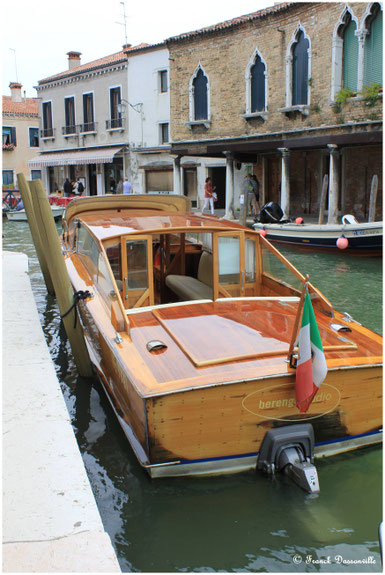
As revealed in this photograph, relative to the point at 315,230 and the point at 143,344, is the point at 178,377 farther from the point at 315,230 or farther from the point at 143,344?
the point at 315,230

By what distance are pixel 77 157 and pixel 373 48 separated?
1652 cm

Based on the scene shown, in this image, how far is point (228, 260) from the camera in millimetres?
4523

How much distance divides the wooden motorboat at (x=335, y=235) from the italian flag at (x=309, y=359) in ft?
30.9

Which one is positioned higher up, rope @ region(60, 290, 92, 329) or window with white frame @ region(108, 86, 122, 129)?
window with white frame @ region(108, 86, 122, 129)

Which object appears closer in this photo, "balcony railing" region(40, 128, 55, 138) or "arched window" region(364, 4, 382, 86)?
"arched window" region(364, 4, 382, 86)

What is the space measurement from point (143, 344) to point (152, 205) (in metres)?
3.52

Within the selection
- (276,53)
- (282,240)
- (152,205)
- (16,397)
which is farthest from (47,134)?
(16,397)

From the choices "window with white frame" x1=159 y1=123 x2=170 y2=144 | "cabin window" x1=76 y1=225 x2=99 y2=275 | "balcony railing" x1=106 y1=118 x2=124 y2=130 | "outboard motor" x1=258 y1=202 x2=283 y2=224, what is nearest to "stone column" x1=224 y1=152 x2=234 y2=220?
"outboard motor" x1=258 y1=202 x2=283 y2=224

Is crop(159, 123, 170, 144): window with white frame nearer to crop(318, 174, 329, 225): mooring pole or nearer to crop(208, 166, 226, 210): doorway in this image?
crop(208, 166, 226, 210): doorway

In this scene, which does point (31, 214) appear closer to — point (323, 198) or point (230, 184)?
point (323, 198)

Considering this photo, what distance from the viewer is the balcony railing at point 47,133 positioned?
29.8 m

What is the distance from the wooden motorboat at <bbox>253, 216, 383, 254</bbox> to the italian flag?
30.9 feet

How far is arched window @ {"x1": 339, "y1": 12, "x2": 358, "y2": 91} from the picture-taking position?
14953 mm

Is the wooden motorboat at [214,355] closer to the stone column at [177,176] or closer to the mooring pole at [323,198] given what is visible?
the mooring pole at [323,198]
